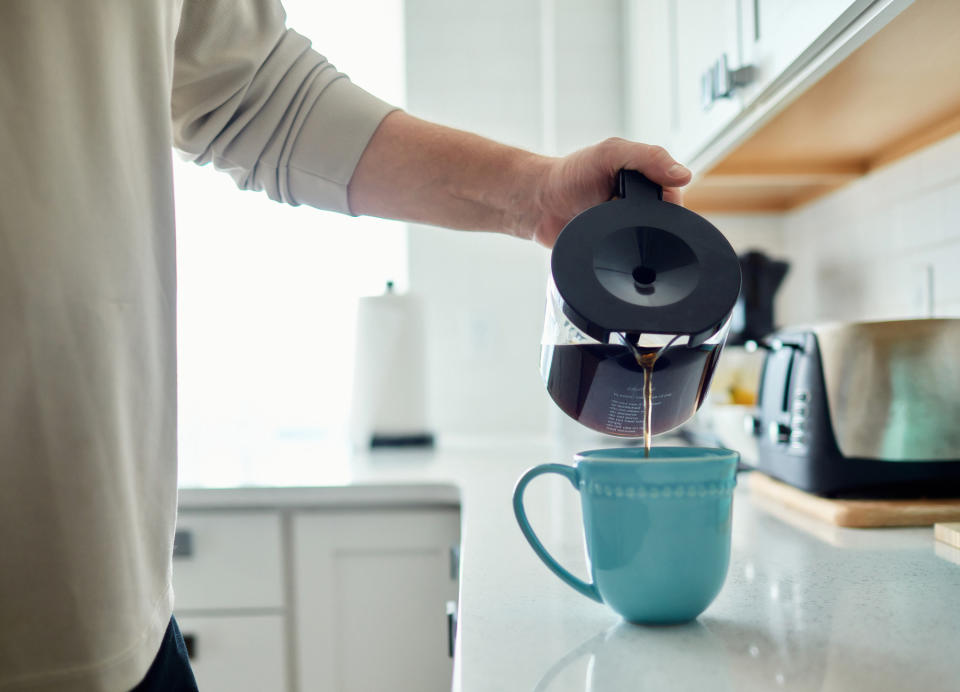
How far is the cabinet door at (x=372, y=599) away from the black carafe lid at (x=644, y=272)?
82cm

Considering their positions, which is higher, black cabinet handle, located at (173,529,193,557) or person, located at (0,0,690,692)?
person, located at (0,0,690,692)

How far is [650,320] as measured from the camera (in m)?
0.50

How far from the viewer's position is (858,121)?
1.14m

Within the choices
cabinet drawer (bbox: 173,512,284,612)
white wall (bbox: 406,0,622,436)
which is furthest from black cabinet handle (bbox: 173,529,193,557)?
white wall (bbox: 406,0,622,436)

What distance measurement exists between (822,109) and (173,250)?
0.86 metres

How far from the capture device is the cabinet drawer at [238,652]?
1.25 meters

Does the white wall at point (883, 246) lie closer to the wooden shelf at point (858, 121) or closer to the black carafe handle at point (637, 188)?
the wooden shelf at point (858, 121)

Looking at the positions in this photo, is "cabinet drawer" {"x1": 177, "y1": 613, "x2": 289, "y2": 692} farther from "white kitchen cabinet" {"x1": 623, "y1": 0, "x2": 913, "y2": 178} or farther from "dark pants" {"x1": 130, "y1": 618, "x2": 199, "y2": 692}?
"white kitchen cabinet" {"x1": 623, "y1": 0, "x2": 913, "y2": 178}

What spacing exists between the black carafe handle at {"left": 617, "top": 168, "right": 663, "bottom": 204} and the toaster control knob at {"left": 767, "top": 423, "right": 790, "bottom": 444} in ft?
1.65

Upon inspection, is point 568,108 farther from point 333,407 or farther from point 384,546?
point 384,546

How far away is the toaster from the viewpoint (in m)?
0.85

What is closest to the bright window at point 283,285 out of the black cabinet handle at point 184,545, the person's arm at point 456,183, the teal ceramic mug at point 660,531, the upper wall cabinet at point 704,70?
the black cabinet handle at point 184,545

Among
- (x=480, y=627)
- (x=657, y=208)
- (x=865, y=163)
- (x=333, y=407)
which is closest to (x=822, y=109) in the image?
(x=865, y=163)

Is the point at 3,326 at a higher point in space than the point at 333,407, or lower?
higher
